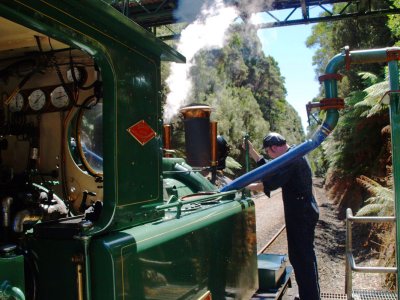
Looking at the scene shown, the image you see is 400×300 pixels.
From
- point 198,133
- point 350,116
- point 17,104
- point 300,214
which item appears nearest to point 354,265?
point 300,214

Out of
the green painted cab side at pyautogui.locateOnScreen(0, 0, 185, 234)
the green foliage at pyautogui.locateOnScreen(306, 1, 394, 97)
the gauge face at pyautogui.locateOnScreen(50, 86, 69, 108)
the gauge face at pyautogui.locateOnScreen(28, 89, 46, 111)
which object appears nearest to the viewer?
the green painted cab side at pyautogui.locateOnScreen(0, 0, 185, 234)

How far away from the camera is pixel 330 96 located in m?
3.19

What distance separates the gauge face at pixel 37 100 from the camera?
3.29 metres

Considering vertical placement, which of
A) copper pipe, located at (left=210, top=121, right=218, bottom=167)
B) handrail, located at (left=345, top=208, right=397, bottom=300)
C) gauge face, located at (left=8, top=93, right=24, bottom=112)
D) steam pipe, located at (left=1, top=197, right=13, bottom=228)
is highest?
gauge face, located at (left=8, top=93, right=24, bottom=112)

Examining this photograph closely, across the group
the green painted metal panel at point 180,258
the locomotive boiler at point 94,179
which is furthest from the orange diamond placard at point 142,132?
the green painted metal panel at point 180,258

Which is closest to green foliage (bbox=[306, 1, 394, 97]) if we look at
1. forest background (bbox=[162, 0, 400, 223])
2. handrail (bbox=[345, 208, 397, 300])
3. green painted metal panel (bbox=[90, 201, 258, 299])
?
forest background (bbox=[162, 0, 400, 223])

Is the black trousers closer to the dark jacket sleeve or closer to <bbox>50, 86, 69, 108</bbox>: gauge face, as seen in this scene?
the dark jacket sleeve

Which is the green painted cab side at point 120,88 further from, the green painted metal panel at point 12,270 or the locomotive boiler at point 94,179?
the green painted metal panel at point 12,270

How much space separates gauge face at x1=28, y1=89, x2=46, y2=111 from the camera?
3291 millimetres

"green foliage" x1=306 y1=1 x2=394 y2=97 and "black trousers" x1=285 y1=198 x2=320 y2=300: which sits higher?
"green foliage" x1=306 y1=1 x2=394 y2=97

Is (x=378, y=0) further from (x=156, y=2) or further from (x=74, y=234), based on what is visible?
(x=74, y=234)

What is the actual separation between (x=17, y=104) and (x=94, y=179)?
0.84 meters

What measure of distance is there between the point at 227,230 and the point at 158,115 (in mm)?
1182

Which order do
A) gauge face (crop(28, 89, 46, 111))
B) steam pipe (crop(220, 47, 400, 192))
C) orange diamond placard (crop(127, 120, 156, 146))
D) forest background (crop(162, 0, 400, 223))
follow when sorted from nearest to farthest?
orange diamond placard (crop(127, 120, 156, 146)) → steam pipe (crop(220, 47, 400, 192)) → gauge face (crop(28, 89, 46, 111)) → forest background (crop(162, 0, 400, 223))
